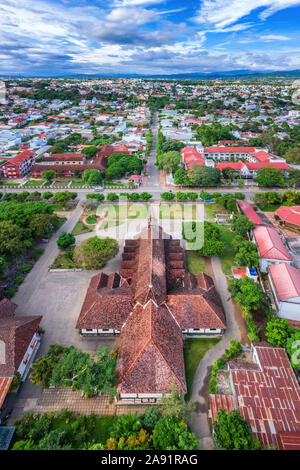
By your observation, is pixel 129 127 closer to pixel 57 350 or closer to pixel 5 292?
pixel 5 292

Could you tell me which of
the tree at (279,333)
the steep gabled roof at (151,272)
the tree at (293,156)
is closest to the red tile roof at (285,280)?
the tree at (279,333)

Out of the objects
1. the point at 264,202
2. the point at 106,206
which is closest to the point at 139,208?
the point at 106,206

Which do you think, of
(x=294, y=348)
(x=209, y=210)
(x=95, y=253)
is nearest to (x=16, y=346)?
(x=95, y=253)

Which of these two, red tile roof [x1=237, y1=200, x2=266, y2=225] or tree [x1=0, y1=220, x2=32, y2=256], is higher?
tree [x1=0, y1=220, x2=32, y2=256]

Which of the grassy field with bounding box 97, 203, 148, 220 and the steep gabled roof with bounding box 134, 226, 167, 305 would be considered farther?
the grassy field with bounding box 97, 203, 148, 220

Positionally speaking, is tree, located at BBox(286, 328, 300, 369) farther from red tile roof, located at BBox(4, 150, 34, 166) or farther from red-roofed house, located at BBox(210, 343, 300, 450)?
red tile roof, located at BBox(4, 150, 34, 166)

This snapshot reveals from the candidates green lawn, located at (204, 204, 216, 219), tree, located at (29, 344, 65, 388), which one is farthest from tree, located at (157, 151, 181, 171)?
tree, located at (29, 344, 65, 388)
